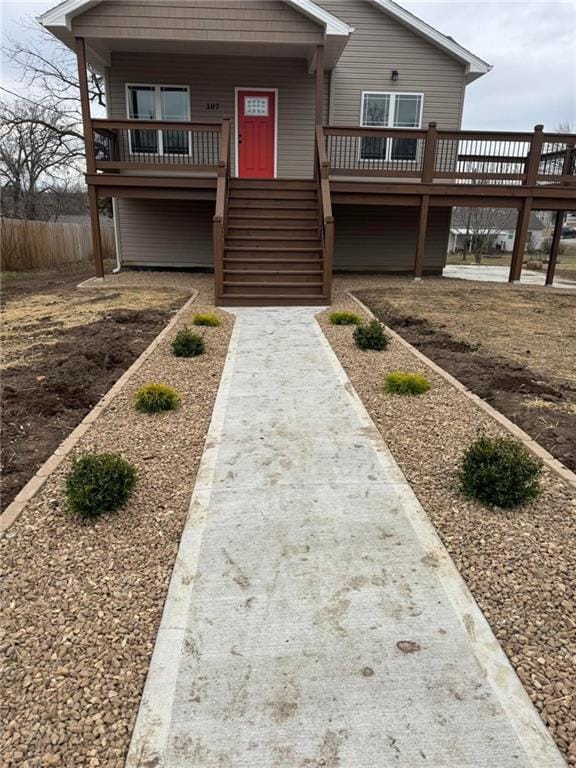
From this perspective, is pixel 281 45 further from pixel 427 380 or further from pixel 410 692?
pixel 410 692

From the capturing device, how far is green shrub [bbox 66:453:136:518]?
292 centimetres

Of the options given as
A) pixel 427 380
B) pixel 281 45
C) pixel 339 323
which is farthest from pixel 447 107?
pixel 427 380

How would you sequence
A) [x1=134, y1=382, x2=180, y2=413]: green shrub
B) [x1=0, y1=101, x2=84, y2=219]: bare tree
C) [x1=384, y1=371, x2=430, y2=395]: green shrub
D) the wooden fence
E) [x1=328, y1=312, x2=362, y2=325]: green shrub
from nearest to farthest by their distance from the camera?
1. [x1=134, y1=382, x2=180, y2=413]: green shrub
2. [x1=384, y1=371, x2=430, y2=395]: green shrub
3. [x1=328, y1=312, x2=362, y2=325]: green shrub
4. the wooden fence
5. [x1=0, y1=101, x2=84, y2=219]: bare tree

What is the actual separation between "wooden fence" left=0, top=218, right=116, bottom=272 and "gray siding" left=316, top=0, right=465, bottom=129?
10330mm

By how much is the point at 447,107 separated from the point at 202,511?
13633 millimetres

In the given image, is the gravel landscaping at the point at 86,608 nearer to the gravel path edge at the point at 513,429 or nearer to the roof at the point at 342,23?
the gravel path edge at the point at 513,429

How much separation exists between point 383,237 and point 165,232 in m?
5.72

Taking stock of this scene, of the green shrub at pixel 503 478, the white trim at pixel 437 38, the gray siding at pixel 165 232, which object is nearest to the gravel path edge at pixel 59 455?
the green shrub at pixel 503 478

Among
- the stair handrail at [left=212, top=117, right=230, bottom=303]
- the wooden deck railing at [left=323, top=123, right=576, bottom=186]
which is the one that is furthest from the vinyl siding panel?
the stair handrail at [left=212, top=117, right=230, bottom=303]

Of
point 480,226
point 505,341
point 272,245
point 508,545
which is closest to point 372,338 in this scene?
point 505,341

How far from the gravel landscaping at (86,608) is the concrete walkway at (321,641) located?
0.31ft

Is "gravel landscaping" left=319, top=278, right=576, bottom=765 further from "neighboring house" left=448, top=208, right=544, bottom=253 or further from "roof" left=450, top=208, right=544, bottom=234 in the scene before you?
"roof" left=450, top=208, right=544, bottom=234

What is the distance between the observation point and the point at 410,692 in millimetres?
1915

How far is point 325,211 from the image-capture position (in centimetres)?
928
